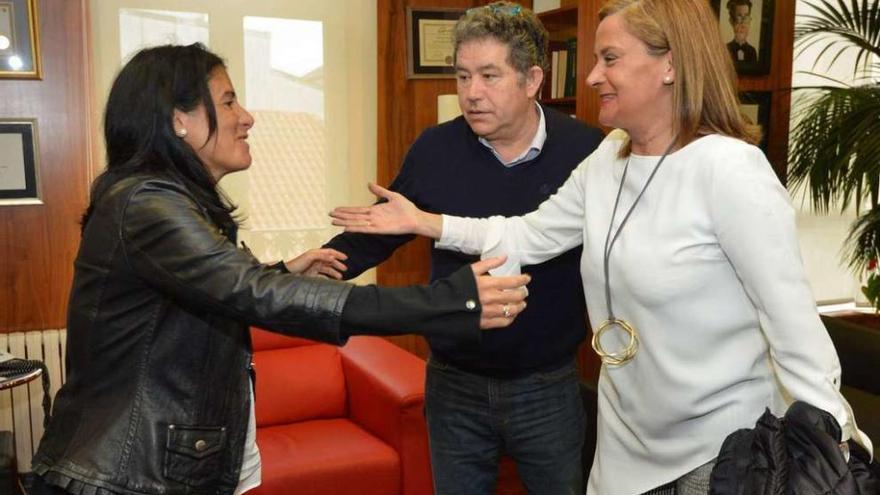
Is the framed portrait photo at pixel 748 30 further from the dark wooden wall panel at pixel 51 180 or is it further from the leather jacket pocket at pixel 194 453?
the leather jacket pocket at pixel 194 453

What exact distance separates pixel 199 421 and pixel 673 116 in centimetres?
97

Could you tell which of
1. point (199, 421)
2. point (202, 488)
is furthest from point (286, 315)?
point (202, 488)

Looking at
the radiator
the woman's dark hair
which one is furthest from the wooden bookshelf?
the radiator

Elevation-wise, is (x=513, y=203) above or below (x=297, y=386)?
above

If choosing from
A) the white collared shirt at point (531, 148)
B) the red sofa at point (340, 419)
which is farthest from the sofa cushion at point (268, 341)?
the white collared shirt at point (531, 148)

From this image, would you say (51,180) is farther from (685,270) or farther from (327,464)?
(685,270)

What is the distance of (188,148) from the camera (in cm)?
156

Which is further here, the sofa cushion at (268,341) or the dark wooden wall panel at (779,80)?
the dark wooden wall panel at (779,80)

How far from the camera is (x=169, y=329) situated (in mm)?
1484

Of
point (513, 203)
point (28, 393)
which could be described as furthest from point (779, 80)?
point (28, 393)

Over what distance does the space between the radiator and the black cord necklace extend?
2.91 m

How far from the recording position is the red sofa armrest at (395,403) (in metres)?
3.19

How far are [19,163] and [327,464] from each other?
186 centimetres

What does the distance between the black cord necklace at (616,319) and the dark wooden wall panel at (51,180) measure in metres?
2.89
